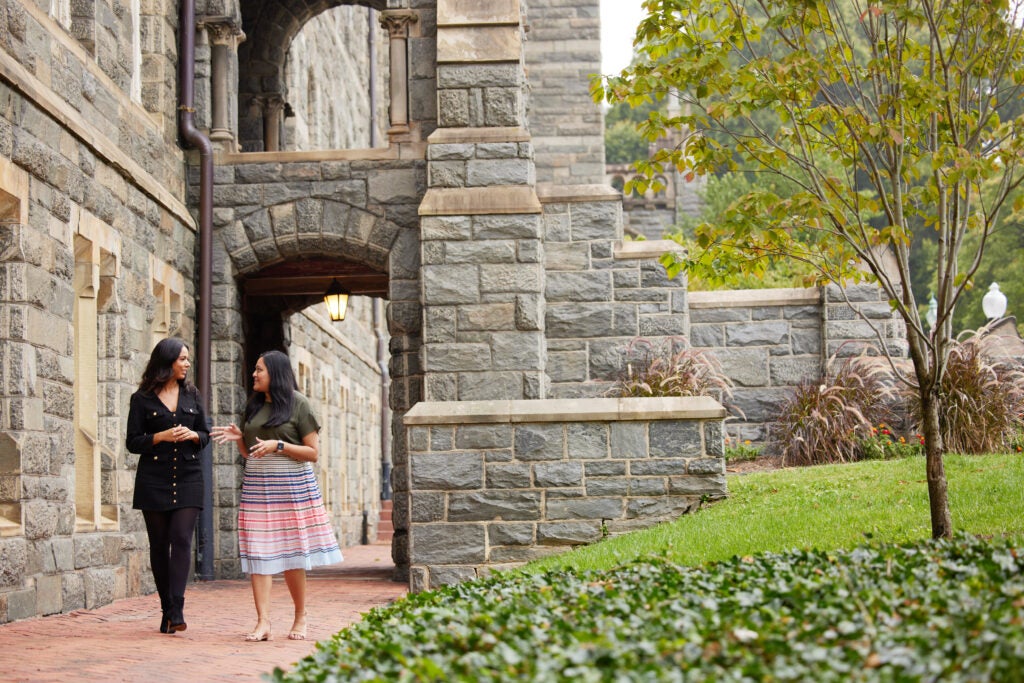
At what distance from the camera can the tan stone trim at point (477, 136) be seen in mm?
13586

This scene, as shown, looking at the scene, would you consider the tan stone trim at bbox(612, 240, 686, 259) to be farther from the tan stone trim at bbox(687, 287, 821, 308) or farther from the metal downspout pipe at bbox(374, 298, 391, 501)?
the metal downspout pipe at bbox(374, 298, 391, 501)

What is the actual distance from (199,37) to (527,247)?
425cm

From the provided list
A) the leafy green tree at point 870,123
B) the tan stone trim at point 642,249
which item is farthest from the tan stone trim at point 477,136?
the leafy green tree at point 870,123

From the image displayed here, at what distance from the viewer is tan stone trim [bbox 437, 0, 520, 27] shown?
13766 millimetres

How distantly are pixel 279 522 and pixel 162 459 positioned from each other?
84cm

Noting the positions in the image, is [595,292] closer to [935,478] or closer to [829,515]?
[829,515]

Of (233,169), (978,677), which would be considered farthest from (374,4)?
(978,677)

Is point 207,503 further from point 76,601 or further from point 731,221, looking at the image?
point 731,221

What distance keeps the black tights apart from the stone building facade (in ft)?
3.79

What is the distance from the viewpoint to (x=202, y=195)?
14.1 m

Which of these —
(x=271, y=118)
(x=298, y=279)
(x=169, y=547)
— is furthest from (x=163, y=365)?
(x=271, y=118)

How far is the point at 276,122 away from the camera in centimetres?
1738

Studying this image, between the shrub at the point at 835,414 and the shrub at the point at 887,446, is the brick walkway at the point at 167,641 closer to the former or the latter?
the shrub at the point at 835,414

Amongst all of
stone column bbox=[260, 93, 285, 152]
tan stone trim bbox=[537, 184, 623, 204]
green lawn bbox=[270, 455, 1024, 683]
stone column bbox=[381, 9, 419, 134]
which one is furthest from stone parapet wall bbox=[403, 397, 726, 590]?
stone column bbox=[260, 93, 285, 152]
